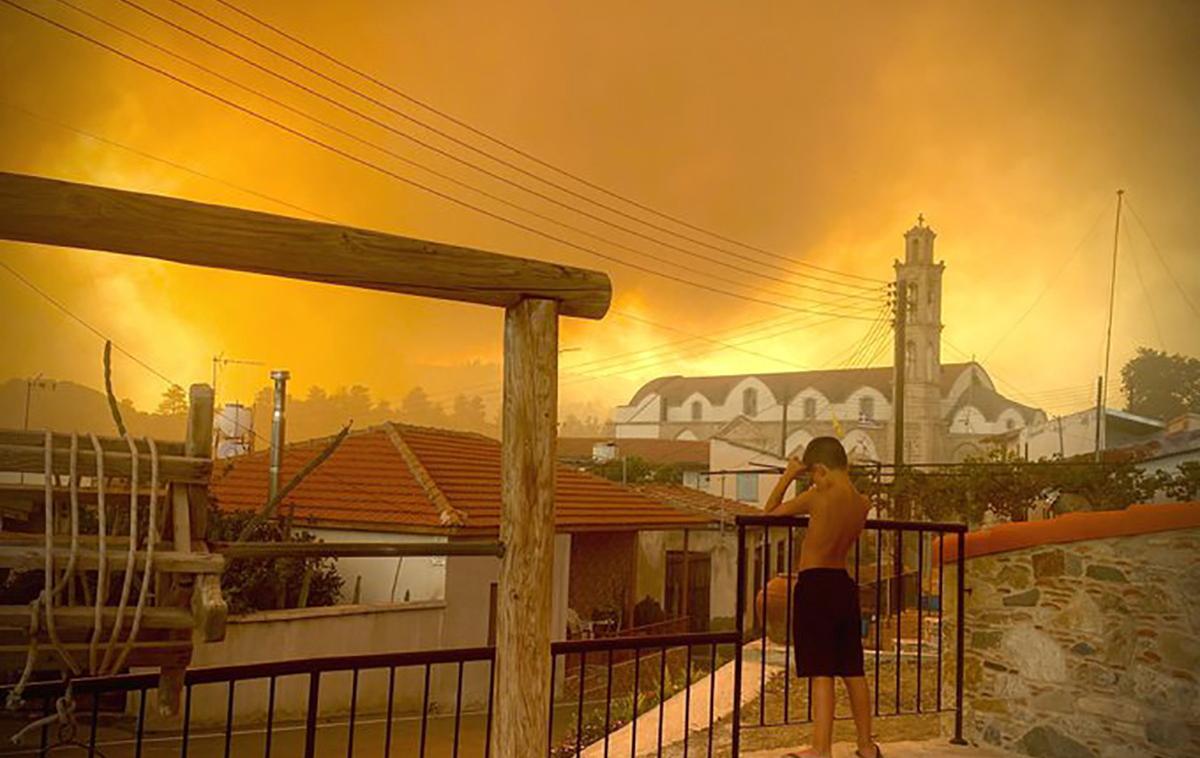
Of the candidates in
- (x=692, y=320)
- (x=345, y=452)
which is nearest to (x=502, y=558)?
(x=345, y=452)

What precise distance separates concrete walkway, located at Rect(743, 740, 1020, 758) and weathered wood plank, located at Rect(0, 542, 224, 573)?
96.7 inches

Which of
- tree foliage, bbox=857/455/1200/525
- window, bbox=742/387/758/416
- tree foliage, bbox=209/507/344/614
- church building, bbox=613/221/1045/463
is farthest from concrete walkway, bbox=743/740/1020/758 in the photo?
window, bbox=742/387/758/416

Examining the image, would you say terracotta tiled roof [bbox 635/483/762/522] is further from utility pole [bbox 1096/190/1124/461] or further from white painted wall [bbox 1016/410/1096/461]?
utility pole [bbox 1096/190/1124/461]

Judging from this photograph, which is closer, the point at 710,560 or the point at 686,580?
the point at 686,580

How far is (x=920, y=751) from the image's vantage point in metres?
3.75

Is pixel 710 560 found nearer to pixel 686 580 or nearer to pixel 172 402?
Result: pixel 686 580

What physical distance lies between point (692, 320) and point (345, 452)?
637 inches

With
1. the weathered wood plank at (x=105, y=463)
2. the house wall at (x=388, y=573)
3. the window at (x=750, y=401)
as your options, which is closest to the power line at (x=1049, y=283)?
the window at (x=750, y=401)

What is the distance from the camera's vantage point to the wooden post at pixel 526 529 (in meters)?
2.18

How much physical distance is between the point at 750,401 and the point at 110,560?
100ft

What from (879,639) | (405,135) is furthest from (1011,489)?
(405,135)

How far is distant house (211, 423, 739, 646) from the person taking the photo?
1025 cm

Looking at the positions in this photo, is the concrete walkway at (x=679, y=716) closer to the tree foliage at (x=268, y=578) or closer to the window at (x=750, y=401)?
the tree foliage at (x=268, y=578)

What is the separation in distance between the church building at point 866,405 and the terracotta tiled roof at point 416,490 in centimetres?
948
